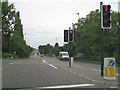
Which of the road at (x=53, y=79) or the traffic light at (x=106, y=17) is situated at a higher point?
the traffic light at (x=106, y=17)

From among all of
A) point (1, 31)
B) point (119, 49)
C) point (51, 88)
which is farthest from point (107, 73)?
point (1, 31)

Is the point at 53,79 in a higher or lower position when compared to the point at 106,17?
lower

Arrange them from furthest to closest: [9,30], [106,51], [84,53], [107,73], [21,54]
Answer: [21,54], [9,30], [84,53], [106,51], [107,73]

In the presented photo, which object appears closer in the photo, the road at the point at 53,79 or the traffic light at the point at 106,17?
the road at the point at 53,79

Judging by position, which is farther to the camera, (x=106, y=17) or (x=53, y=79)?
(x=106, y=17)

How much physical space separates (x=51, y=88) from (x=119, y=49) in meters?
20.0

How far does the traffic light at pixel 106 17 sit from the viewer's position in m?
12.7

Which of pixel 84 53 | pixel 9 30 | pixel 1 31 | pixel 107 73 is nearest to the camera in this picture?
pixel 107 73

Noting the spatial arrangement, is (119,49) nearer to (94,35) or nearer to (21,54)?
(94,35)

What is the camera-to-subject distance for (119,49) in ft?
90.0

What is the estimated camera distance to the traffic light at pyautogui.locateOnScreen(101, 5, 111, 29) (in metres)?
12.7

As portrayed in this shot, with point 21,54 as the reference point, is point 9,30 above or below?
above

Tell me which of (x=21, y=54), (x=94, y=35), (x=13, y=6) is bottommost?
(x=21, y=54)

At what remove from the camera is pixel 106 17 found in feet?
41.7
